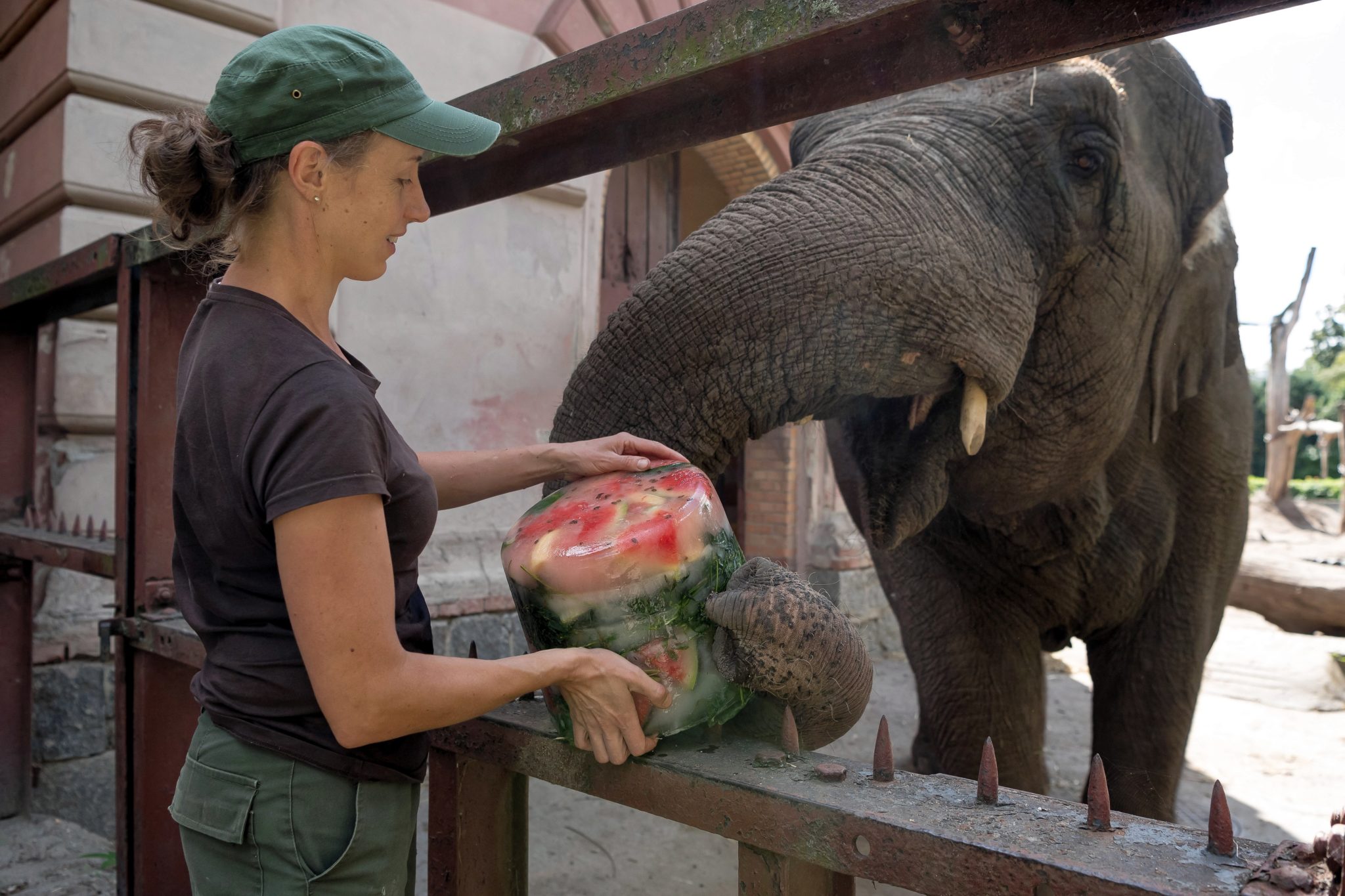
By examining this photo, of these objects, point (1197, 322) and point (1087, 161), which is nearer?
point (1087, 161)

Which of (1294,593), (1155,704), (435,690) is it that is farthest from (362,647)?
(1294,593)

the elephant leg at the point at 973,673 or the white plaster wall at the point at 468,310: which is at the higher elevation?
the white plaster wall at the point at 468,310

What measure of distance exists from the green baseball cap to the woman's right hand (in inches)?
27.5

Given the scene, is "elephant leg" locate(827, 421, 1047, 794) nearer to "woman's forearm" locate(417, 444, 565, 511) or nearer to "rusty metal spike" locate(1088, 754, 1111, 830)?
"woman's forearm" locate(417, 444, 565, 511)

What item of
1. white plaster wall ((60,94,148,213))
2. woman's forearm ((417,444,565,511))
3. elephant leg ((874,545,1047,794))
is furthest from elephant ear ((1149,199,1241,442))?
white plaster wall ((60,94,148,213))

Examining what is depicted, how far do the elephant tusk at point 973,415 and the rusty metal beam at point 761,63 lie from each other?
3.26 feet

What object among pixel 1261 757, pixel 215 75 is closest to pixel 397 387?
pixel 215 75

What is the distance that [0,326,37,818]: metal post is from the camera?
370 cm

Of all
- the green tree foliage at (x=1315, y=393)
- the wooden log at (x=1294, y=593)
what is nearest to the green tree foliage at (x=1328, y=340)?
the green tree foliage at (x=1315, y=393)

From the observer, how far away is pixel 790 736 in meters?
1.36

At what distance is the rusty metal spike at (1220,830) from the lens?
1000 millimetres

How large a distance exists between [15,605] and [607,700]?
10.9 ft

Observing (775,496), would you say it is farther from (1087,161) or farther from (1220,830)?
(1220,830)

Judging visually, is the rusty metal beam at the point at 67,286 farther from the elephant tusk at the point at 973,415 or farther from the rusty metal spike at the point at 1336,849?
the rusty metal spike at the point at 1336,849
